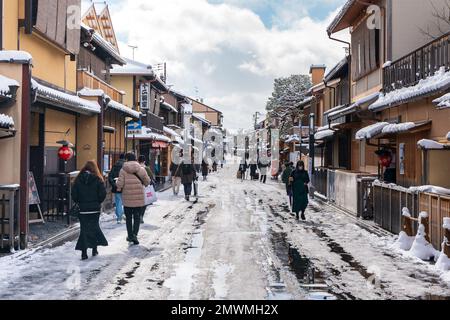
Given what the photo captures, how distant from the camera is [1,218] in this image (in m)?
10.0

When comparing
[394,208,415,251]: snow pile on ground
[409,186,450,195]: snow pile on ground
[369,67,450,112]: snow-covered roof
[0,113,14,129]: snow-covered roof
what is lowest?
[394,208,415,251]: snow pile on ground

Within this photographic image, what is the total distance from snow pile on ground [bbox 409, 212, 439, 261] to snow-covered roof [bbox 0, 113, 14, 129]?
795 cm

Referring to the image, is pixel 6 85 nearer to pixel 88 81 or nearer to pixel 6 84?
pixel 6 84

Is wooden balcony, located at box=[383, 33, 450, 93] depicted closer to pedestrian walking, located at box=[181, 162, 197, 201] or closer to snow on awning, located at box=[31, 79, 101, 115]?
snow on awning, located at box=[31, 79, 101, 115]

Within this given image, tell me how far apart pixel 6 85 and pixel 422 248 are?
8316 mm

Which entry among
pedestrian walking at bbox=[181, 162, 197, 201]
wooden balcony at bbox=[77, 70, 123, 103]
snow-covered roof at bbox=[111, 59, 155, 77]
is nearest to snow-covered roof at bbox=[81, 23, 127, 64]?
wooden balcony at bbox=[77, 70, 123, 103]

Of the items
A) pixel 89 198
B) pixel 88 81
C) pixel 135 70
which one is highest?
pixel 135 70

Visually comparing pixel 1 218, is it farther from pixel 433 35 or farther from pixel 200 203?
pixel 433 35

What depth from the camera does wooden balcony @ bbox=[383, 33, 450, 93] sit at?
1203 centimetres

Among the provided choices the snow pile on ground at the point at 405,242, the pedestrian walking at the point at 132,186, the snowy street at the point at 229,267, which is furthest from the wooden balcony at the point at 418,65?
the pedestrian walking at the point at 132,186

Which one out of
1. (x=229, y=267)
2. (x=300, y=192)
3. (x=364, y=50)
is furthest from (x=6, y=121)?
(x=364, y=50)

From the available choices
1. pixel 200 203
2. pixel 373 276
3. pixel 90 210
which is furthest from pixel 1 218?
pixel 200 203

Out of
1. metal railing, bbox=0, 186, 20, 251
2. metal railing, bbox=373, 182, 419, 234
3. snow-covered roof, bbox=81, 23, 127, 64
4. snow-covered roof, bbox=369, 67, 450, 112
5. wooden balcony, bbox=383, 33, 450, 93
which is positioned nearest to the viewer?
metal railing, bbox=0, 186, 20, 251

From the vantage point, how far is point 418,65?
1371 cm
